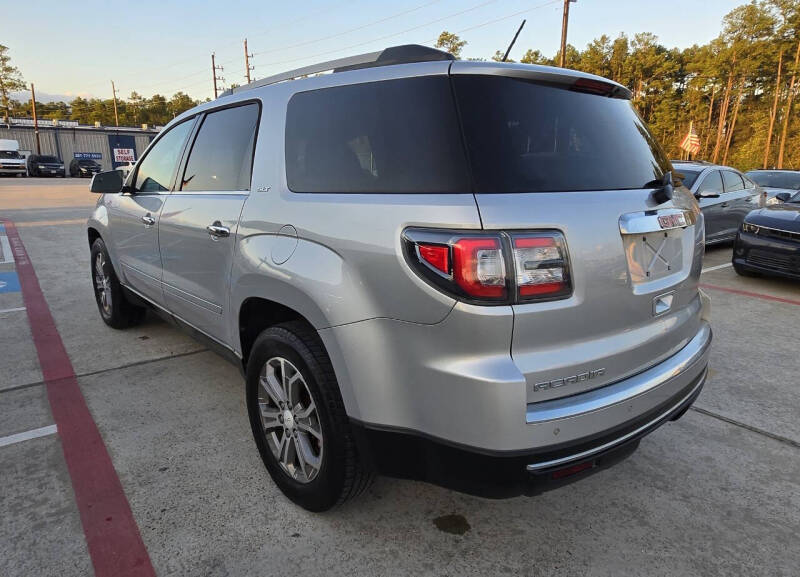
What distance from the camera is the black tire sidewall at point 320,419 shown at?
1964 mm

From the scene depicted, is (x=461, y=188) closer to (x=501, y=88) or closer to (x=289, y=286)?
(x=501, y=88)

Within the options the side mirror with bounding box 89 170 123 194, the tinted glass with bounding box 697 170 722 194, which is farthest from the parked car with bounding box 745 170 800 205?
the side mirror with bounding box 89 170 123 194

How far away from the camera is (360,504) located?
2.33 m

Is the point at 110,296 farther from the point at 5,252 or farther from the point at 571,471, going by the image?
the point at 5,252

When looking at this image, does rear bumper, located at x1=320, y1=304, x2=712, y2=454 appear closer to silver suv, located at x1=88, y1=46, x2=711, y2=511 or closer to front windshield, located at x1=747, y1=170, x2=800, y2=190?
silver suv, located at x1=88, y1=46, x2=711, y2=511

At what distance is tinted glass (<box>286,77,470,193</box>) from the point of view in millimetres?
1725

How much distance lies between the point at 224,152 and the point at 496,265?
1.90 meters

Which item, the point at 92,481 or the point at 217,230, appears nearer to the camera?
the point at 92,481

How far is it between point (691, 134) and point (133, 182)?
74.0 ft

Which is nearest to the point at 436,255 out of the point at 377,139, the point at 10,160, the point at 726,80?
the point at 377,139

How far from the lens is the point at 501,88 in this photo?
1.79 m

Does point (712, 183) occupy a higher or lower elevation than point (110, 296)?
higher

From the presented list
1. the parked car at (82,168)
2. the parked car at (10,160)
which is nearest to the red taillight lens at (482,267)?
the parked car at (10,160)

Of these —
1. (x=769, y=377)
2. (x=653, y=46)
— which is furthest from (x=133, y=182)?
(x=653, y=46)
